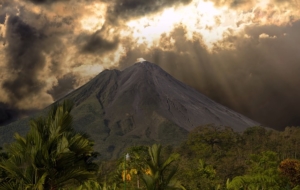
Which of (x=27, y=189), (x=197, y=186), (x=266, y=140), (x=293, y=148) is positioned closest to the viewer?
(x=27, y=189)

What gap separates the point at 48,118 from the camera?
11.8m

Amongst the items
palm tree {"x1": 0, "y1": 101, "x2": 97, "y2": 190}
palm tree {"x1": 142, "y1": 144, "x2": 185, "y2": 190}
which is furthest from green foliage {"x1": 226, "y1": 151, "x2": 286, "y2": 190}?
palm tree {"x1": 0, "y1": 101, "x2": 97, "y2": 190}

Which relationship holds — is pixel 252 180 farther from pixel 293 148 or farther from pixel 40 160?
pixel 293 148

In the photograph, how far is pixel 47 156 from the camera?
36.1ft

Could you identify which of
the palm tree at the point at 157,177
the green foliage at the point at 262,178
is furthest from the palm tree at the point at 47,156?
the green foliage at the point at 262,178

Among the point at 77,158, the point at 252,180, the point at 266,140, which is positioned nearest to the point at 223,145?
the point at 266,140

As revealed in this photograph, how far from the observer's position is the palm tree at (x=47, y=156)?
432 inches

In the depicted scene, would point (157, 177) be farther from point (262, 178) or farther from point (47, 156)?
point (262, 178)

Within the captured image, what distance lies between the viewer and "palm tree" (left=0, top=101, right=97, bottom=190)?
10977 millimetres

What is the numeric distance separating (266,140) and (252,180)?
238ft

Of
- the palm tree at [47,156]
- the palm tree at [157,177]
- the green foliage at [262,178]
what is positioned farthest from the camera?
the green foliage at [262,178]

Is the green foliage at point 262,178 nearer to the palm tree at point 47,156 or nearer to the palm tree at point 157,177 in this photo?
the palm tree at point 157,177

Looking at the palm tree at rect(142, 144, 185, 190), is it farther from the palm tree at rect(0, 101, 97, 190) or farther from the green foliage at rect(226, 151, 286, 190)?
the green foliage at rect(226, 151, 286, 190)

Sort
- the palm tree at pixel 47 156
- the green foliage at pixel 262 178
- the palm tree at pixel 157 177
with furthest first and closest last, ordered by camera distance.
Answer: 1. the green foliage at pixel 262 178
2. the palm tree at pixel 157 177
3. the palm tree at pixel 47 156
